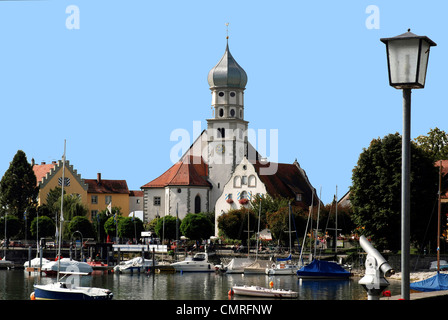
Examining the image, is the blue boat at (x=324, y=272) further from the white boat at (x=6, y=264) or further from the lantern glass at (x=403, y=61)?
the lantern glass at (x=403, y=61)

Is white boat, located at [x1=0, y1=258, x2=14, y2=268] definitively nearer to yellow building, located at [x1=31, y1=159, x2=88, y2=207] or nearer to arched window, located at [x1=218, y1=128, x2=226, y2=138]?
yellow building, located at [x1=31, y1=159, x2=88, y2=207]

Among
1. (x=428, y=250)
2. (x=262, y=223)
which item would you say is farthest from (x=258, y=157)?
(x=428, y=250)

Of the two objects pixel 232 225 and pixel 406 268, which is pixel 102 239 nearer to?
pixel 232 225

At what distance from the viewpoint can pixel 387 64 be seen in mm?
9492

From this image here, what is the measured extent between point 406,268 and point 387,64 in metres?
2.44

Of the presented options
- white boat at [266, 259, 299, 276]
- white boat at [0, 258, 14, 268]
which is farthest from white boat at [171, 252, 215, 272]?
white boat at [0, 258, 14, 268]

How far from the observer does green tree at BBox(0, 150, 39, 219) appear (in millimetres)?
114062

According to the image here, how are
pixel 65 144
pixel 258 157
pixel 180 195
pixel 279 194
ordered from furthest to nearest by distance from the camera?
pixel 258 157
pixel 180 195
pixel 279 194
pixel 65 144

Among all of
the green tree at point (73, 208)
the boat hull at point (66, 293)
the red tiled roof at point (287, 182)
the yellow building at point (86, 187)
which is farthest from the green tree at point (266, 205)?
the boat hull at point (66, 293)

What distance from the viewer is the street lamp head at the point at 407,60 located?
9.41 m

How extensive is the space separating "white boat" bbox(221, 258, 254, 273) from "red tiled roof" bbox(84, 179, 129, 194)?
55.4 metres

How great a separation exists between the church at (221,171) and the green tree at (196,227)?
8.08 m

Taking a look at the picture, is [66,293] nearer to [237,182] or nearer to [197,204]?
[237,182]

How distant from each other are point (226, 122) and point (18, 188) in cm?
3361
